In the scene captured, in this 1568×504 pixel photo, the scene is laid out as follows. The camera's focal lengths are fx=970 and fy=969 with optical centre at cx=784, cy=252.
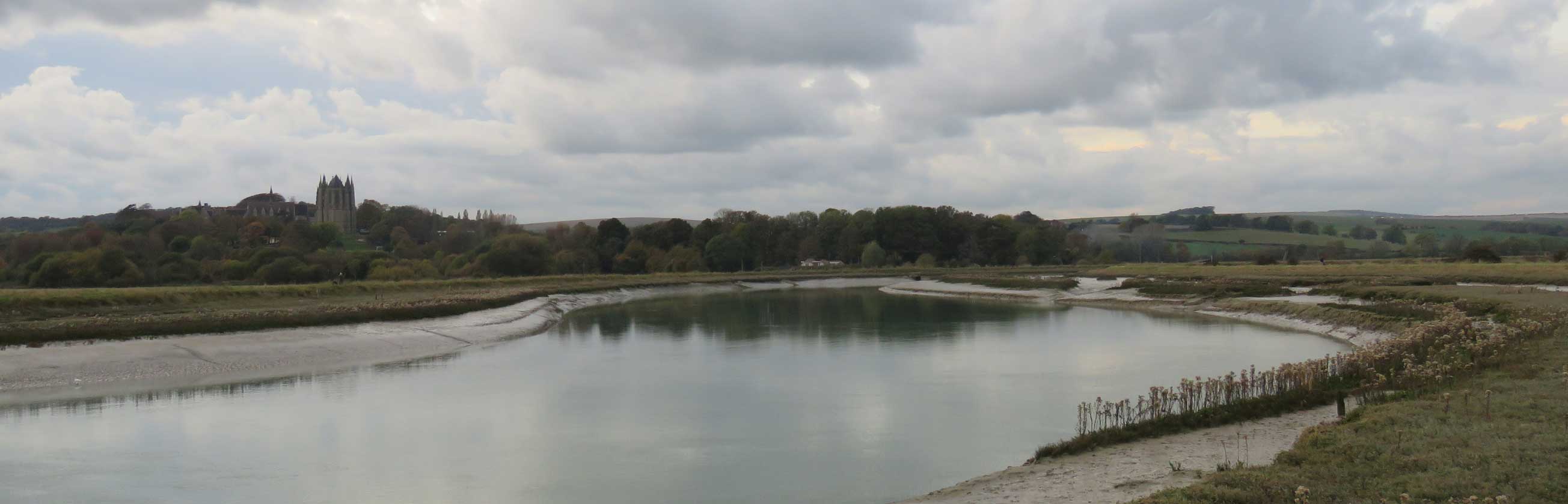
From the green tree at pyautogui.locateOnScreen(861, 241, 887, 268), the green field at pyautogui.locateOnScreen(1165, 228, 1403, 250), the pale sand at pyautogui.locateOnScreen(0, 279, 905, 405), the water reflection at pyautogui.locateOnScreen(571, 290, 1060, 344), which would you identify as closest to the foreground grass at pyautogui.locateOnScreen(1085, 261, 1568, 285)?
the water reflection at pyautogui.locateOnScreen(571, 290, 1060, 344)

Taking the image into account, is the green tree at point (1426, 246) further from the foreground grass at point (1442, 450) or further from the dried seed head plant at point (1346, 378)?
the foreground grass at point (1442, 450)

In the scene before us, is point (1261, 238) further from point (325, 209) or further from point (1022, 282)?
point (325, 209)

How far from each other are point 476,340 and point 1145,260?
107m

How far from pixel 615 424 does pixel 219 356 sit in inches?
626

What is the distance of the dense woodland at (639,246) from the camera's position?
277ft

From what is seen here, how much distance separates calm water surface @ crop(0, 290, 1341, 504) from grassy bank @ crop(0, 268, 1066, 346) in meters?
7.99

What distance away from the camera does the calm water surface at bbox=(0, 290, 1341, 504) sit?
13.3 m

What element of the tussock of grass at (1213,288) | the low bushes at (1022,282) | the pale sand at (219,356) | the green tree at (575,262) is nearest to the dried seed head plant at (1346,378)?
the pale sand at (219,356)

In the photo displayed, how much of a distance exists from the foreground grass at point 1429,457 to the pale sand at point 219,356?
23571mm

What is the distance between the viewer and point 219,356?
27.3 meters

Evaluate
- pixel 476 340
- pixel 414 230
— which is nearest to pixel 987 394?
pixel 476 340

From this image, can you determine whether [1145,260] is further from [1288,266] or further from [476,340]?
[476,340]

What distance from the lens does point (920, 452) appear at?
14867 millimetres

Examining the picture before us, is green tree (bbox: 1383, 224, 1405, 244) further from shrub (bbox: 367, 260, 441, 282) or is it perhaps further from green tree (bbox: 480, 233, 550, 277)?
shrub (bbox: 367, 260, 441, 282)
